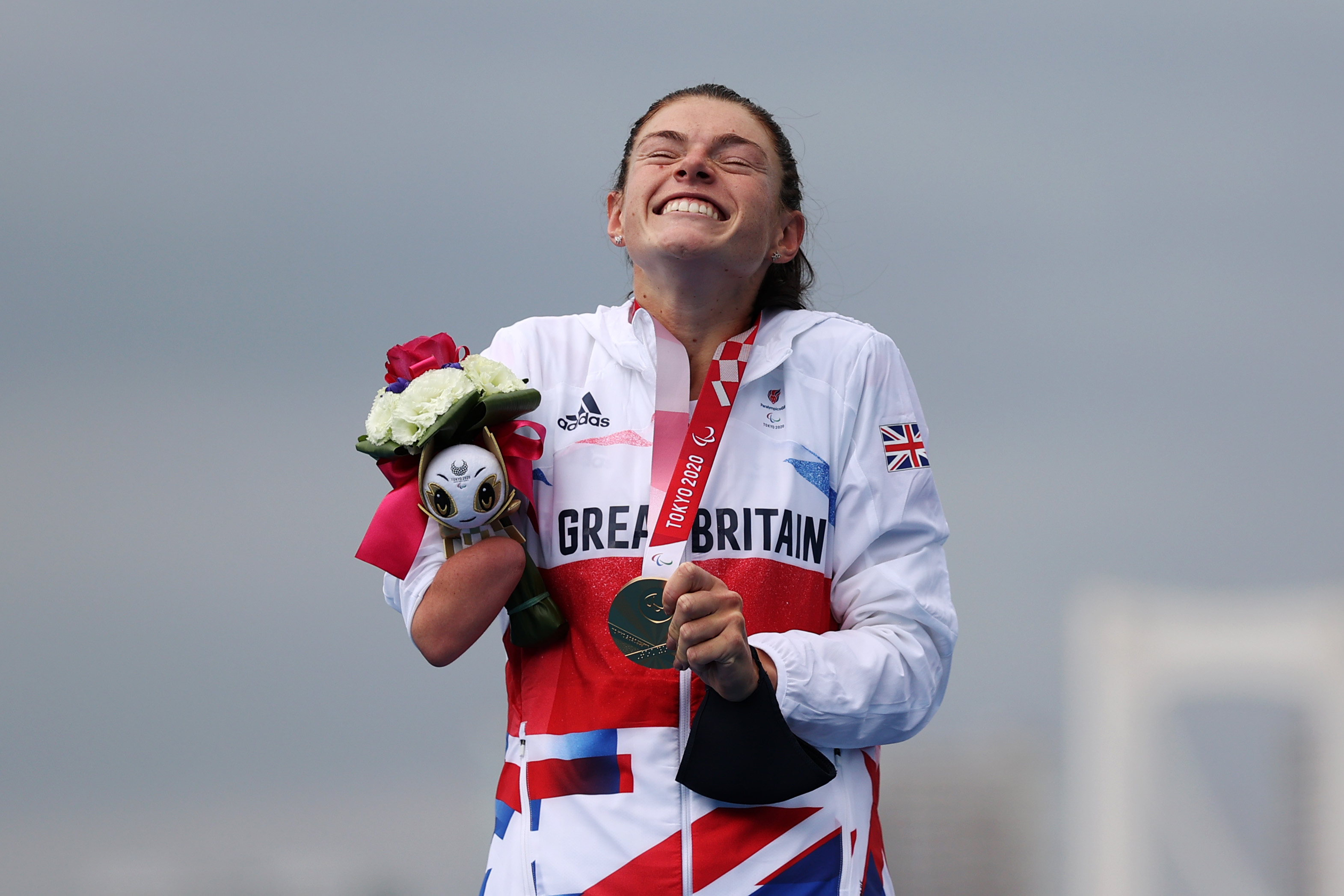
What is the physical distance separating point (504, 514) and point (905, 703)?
0.72 metres

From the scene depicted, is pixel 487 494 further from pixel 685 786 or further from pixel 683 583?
pixel 685 786

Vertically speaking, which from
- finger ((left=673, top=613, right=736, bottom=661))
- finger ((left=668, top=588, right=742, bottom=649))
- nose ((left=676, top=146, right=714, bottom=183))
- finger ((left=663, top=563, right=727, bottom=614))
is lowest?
finger ((left=673, top=613, right=736, bottom=661))

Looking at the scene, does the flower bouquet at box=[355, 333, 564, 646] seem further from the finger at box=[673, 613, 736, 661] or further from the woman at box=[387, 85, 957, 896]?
the finger at box=[673, 613, 736, 661]

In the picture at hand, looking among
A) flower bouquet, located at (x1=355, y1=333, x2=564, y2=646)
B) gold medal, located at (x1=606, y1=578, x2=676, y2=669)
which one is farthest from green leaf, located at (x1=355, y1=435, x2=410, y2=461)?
gold medal, located at (x1=606, y1=578, x2=676, y2=669)

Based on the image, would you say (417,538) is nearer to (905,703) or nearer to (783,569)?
(783,569)

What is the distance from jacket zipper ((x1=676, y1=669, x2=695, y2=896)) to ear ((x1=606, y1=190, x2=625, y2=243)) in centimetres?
95

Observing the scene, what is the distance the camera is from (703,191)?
2.34m

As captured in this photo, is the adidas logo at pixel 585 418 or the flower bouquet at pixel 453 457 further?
the adidas logo at pixel 585 418

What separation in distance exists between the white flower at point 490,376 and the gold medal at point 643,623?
0.41 metres

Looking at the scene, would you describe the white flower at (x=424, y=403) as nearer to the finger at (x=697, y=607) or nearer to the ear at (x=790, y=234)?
the finger at (x=697, y=607)

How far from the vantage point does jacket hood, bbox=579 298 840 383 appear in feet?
7.54

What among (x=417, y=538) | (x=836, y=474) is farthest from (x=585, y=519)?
(x=836, y=474)

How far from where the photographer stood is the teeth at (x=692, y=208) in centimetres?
232

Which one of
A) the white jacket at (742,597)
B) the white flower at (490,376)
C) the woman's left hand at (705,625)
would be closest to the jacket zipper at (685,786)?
the white jacket at (742,597)
